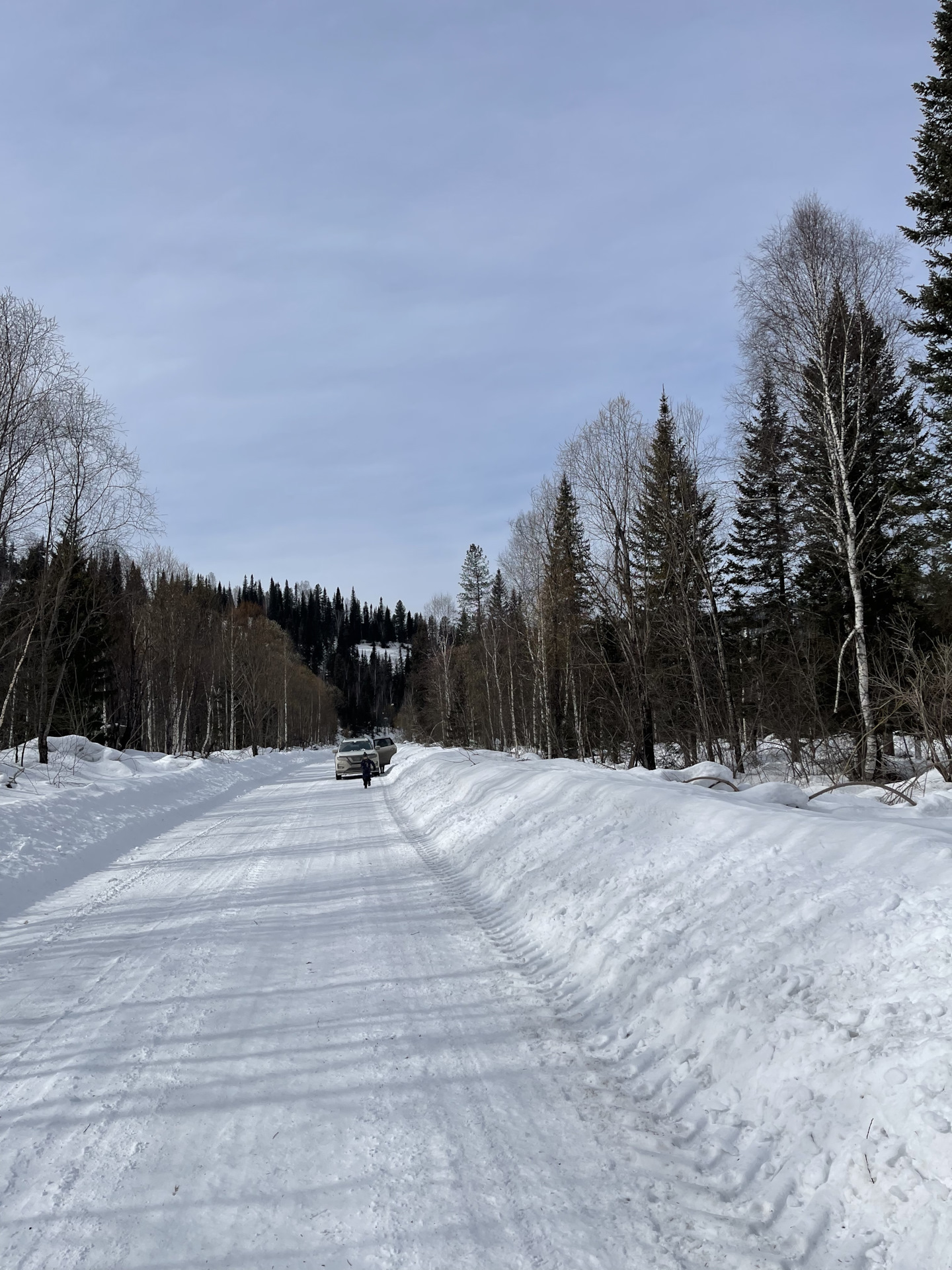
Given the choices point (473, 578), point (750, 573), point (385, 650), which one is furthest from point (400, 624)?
point (750, 573)

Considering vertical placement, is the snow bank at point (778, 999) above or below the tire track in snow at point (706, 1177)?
above

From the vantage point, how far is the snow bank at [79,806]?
32.1ft

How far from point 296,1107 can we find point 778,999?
2.72m

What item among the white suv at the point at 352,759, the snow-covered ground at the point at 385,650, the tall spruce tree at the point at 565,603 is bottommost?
the white suv at the point at 352,759

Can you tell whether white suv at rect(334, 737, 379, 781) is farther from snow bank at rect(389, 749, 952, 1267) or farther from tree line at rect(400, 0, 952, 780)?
snow bank at rect(389, 749, 952, 1267)

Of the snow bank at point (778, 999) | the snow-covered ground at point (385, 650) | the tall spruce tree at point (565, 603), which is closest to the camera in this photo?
the snow bank at point (778, 999)

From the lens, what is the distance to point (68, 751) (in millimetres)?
25391

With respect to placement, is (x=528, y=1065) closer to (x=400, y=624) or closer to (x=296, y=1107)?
(x=296, y=1107)

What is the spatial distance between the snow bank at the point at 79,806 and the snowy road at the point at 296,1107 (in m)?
3.01

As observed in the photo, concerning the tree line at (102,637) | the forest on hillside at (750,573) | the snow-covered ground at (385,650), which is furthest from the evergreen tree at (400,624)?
the forest on hillside at (750,573)

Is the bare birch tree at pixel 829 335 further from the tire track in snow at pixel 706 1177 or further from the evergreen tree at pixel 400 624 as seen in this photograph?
the evergreen tree at pixel 400 624

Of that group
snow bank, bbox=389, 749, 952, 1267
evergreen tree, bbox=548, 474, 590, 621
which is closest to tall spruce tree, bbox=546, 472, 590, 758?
evergreen tree, bbox=548, 474, 590, 621

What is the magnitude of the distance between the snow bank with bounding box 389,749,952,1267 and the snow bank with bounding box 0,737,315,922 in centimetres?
629

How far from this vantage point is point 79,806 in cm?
1445
